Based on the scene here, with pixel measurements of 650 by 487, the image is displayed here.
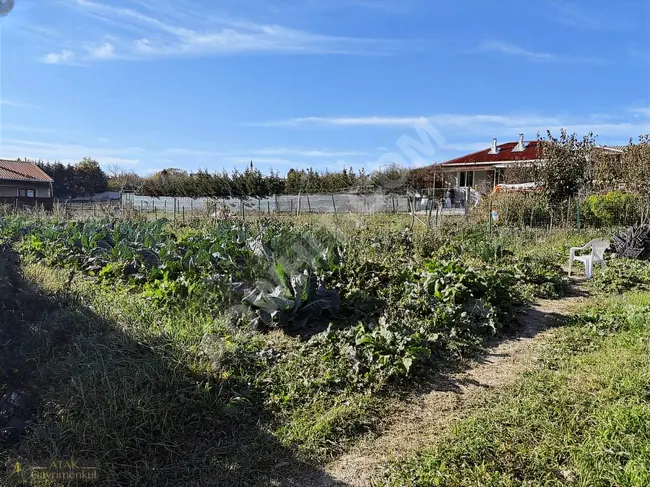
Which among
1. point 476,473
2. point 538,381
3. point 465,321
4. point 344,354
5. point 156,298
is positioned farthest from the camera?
point 156,298

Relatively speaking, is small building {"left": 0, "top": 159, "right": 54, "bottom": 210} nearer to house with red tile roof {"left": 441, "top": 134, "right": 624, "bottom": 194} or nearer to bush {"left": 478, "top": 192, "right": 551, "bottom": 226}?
house with red tile roof {"left": 441, "top": 134, "right": 624, "bottom": 194}

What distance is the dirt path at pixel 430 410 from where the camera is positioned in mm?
2748

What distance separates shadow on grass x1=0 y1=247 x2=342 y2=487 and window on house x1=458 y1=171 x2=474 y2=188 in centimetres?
3213

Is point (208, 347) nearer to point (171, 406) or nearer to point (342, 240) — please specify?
point (171, 406)

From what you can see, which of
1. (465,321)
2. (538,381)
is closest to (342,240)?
(465,321)

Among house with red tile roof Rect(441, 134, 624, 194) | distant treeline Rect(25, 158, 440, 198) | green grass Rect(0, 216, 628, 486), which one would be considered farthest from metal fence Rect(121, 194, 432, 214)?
green grass Rect(0, 216, 628, 486)

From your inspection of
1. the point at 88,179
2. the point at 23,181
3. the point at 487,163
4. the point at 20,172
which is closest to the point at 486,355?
the point at 487,163

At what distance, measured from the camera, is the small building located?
34.5 m

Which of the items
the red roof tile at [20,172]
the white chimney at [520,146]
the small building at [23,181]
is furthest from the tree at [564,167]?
the red roof tile at [20,172]

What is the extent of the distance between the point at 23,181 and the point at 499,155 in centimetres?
3397

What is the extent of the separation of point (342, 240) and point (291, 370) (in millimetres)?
4464

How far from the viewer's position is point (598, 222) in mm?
13906

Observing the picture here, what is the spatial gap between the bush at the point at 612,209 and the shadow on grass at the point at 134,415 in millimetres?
13409

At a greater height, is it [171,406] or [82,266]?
[82,266]
